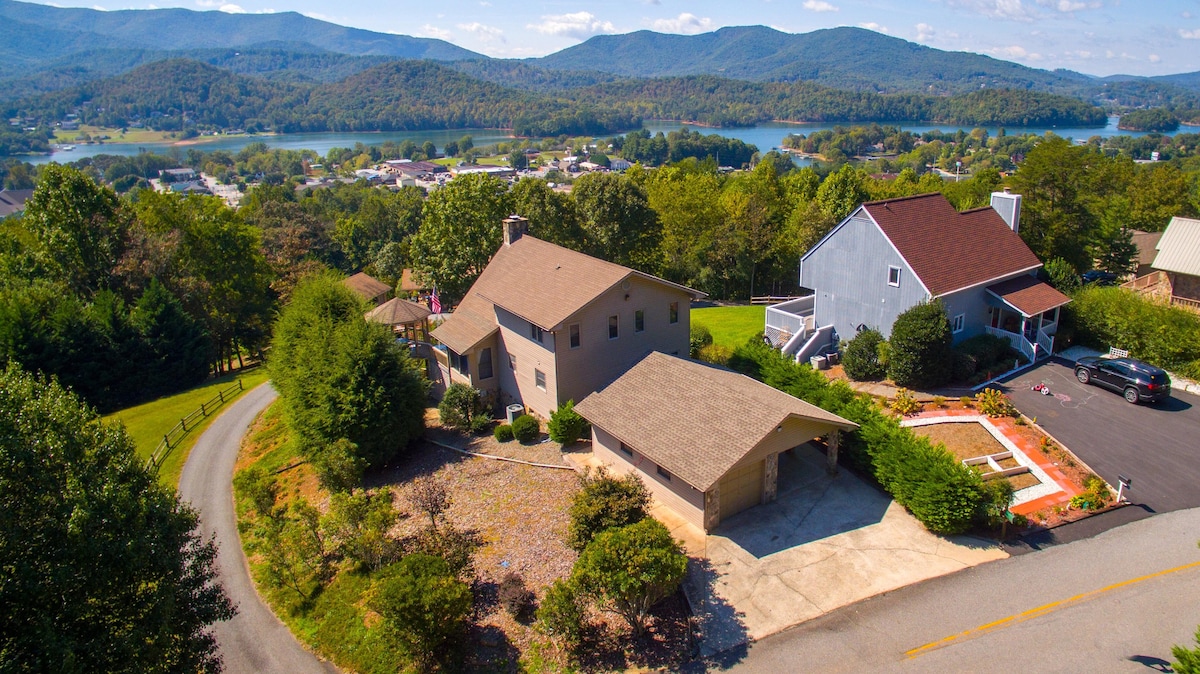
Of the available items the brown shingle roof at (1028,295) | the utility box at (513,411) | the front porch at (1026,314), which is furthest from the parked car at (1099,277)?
the utility box at (513,411)

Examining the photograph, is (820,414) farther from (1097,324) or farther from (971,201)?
(971,201)

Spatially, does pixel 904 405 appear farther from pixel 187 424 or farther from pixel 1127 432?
pixel 187 424

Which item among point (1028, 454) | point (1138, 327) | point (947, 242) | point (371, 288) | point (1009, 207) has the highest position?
point (1009, 207)

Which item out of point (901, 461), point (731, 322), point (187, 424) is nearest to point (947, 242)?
point (731, 322)

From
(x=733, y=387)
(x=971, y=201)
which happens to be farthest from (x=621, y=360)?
(x=971, y=201)

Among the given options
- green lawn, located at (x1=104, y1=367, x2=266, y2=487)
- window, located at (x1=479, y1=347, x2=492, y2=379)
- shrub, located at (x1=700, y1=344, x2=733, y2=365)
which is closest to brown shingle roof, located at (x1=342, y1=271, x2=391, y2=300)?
green lawn, located at (x1=104, y1=367, x2=266, y2=487)

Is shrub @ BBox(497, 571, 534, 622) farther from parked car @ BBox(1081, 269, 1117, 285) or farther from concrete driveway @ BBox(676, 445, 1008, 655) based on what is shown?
parked car @ BBox(1081, 269, 1117, 285)
